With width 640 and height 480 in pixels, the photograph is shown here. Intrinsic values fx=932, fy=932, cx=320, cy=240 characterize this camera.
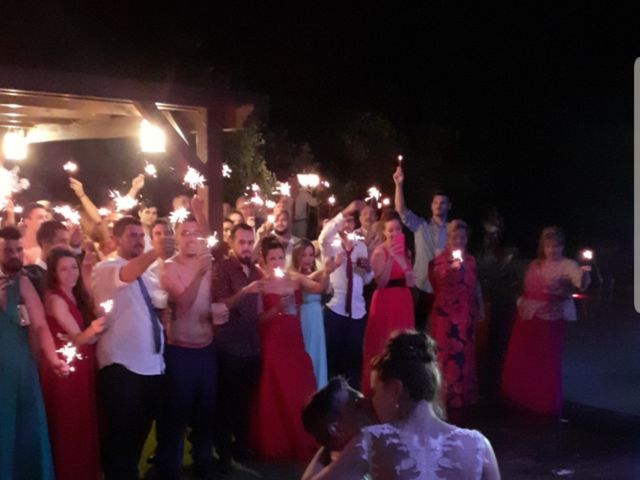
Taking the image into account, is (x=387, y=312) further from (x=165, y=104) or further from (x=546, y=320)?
(x=165, y=104)

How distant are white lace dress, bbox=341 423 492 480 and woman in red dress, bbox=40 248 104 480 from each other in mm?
3252

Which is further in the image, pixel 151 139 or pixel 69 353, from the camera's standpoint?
pixel 151 139

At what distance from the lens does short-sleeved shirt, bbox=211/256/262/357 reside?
691cm

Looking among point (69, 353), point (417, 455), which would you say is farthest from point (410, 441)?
point (69, 353)

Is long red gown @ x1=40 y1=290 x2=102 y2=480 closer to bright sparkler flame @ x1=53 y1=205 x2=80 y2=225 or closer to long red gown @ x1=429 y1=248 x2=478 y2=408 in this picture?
bright sparkler flame @ x1=53 y1=205 x2=80 y2=225

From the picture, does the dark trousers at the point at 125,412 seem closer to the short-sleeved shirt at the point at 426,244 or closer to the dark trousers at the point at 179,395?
the dark trousers at the point at 179,395

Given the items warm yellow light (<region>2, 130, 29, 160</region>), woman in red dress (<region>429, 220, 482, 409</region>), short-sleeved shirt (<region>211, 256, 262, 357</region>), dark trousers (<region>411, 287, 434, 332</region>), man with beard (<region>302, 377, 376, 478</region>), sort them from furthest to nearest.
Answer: warm yellow light (<region>2, 130, 29, 160</region>) → dark trousers (<region>411, 287, 434, 332</region>) → woman in red dress (<region>429, 220, 482, 409</region>) → short-sleeved shirt (<region>211, 256, 262, 357</region>) → man with beard (<region>302, 377, 376, 478</region>)

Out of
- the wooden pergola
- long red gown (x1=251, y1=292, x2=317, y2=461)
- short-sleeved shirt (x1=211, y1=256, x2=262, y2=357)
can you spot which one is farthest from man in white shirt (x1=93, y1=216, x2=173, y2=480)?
the wooden pergola

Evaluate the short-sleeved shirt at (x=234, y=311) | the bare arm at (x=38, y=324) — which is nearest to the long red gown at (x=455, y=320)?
the short-sleeved shirt at (x=234, y=311)

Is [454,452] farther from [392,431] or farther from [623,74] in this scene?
[623,74]

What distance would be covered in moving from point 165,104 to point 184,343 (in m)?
2.62

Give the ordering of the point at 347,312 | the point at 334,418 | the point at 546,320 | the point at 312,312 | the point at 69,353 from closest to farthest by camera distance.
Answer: the point at 334,418
the point at 69,353
the point at 312,312
the point at 347,312
the point at 546,320

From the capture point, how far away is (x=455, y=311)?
29.6 ft

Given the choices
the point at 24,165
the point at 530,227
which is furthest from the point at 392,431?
the point at 530,227
